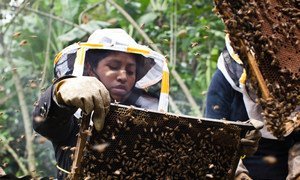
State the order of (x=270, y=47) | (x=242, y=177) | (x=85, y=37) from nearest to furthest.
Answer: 1. (x=270, y=47)
2. (x=242, y=177)
3. (x=85, y=37)

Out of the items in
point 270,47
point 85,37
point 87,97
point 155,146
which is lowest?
point 155,146

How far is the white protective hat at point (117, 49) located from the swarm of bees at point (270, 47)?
1568 mm

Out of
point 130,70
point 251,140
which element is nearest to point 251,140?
point 251,140

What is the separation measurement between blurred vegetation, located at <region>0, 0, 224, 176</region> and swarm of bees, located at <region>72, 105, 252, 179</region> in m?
3.98

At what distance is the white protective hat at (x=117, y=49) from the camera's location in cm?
435

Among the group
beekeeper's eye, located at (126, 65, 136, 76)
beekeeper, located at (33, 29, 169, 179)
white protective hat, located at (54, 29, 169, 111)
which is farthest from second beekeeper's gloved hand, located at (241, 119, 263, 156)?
beekeeper's eye, located at (126, 65, 136, 76)

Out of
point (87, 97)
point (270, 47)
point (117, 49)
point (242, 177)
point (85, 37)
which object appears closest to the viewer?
point (270, 47)

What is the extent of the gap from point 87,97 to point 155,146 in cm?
51

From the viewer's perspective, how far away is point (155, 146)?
3260mm

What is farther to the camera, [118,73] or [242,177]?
[118,73]

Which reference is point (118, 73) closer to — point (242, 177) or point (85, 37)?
point (242, 177)

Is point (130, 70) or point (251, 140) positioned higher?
point (130, 70)

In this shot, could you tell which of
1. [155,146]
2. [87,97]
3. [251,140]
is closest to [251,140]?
[251,140]

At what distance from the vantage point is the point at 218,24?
8.03m
